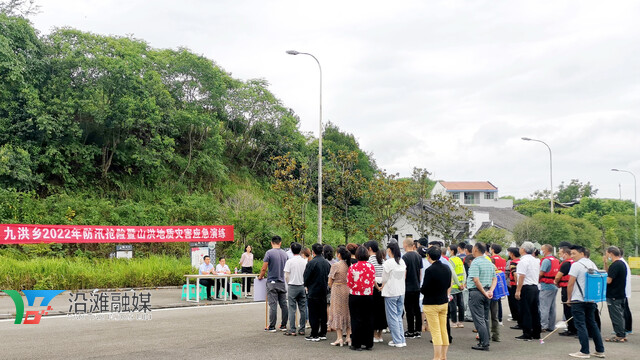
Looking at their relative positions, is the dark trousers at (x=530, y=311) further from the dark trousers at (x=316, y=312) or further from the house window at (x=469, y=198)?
the house window at (x=469, y=198)

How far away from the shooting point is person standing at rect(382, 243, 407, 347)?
9.21 m

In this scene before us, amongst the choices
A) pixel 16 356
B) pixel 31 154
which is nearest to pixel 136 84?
pixel 31 154

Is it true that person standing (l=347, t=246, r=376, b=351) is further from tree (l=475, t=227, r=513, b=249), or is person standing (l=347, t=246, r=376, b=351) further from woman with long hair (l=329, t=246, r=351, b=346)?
tree (l=475, t=227, r=513, b=249)

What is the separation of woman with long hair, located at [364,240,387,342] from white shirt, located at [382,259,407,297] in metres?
0.23

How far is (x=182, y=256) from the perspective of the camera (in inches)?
1024

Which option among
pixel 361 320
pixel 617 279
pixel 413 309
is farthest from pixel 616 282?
pixel 361 320

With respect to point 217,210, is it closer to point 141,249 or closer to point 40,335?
point 141,249

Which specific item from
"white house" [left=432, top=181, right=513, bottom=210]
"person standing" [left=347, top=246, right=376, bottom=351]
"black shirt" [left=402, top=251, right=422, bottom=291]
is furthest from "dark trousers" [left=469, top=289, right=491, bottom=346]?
"white house" [left=432, top=181, right=513, bottom=210]

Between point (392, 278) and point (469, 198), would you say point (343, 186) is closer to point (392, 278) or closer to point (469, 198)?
point (392, 278)

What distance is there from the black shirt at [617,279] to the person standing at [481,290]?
243cm

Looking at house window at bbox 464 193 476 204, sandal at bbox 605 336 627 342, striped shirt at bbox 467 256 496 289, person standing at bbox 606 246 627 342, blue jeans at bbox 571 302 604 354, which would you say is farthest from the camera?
house window at bbox 464 193 476 204

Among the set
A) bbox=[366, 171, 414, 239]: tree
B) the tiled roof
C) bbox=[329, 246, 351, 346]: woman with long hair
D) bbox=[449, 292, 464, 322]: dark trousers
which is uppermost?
the tiled roof
